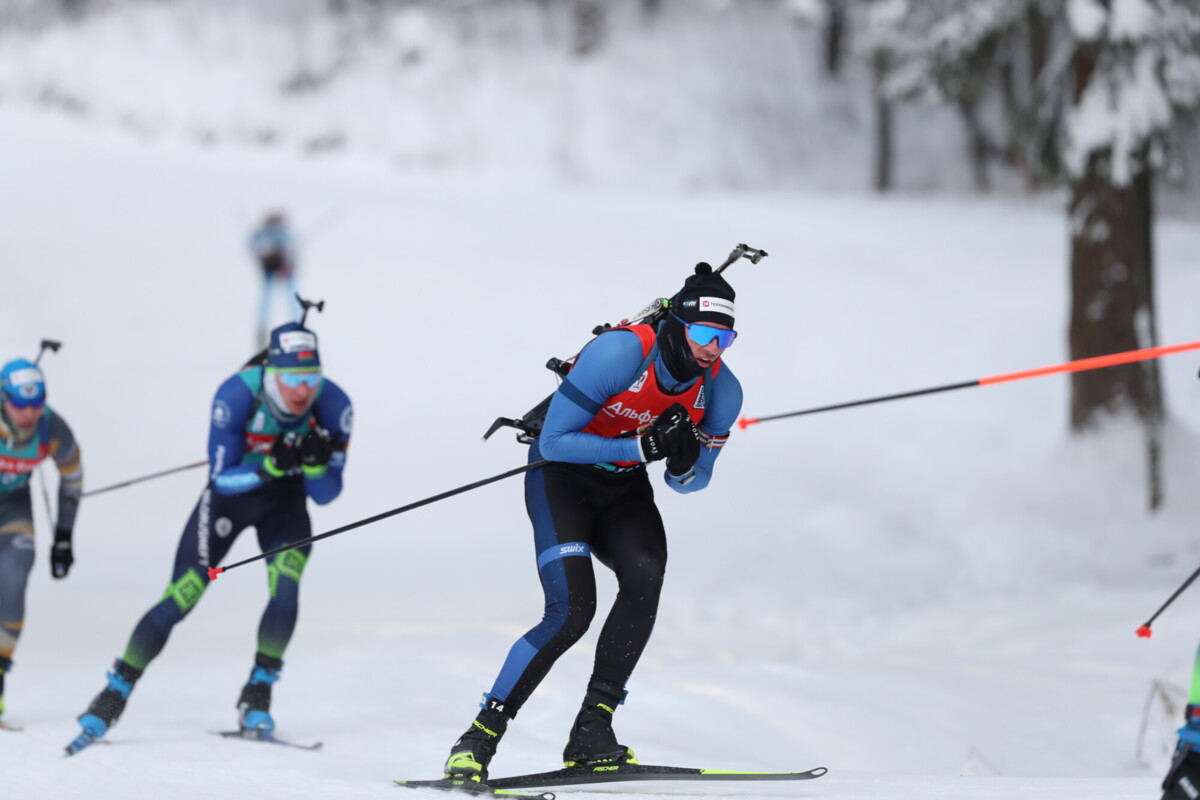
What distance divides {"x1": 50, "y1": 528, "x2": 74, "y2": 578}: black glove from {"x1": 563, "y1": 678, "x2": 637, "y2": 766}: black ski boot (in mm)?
3430

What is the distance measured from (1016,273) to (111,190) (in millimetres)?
17251

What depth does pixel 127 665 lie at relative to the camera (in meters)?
6.64

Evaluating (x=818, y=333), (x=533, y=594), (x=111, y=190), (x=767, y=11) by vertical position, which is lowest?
(x=533, y=594)

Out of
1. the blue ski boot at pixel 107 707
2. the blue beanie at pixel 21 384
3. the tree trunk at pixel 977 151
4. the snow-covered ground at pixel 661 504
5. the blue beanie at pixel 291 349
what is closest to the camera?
the blue ski boot at pixel 107 707

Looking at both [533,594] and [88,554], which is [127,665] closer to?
[533,594]

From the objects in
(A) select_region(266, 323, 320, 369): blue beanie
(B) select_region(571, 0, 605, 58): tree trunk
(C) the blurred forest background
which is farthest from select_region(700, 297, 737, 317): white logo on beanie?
(B) select_region(571, 0, 605, 58): tree trunk

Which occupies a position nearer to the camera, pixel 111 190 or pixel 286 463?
pixel 286 463

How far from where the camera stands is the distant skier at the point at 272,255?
18.2 metres

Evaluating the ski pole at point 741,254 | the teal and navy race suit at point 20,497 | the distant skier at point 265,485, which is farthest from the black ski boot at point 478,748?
the teal and navy race suit at point 20,497

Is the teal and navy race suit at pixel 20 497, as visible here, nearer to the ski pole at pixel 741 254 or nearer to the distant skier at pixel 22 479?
the distant skier at pixel 22 479

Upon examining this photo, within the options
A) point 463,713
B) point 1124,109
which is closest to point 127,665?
point 463,713

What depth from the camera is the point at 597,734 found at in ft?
16.7

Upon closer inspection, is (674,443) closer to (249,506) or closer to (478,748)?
(478,748)

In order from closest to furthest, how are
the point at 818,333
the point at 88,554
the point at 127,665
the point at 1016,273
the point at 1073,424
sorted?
1. the point at 127,665
2. the point at 88,554
3. the point at 1073,424
4. the point at 818,333
5. the point at 1016,273
